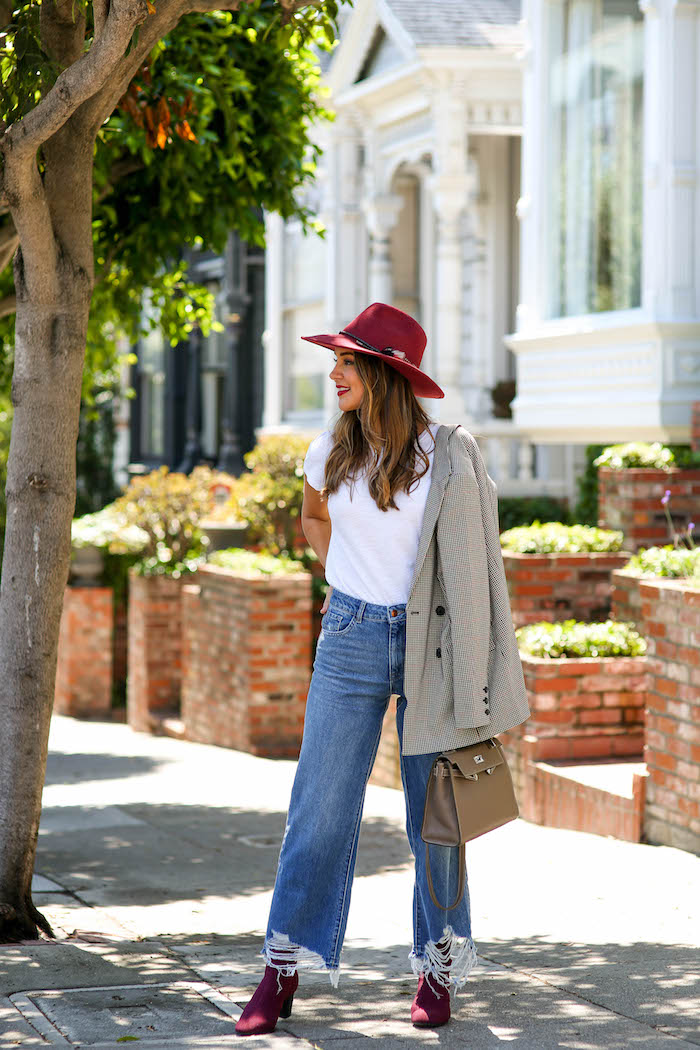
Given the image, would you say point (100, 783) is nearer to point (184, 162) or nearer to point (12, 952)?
point (184, 162)

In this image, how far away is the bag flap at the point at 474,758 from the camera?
12.8 feet

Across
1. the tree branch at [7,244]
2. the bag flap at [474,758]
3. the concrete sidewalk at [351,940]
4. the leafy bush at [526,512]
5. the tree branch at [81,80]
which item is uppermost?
the tree branch at [81,80]

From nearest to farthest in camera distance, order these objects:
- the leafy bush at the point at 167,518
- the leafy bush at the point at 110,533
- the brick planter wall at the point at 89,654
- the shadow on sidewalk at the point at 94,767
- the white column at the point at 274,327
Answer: the shadow on sidewalk at the point at 94,767, the leafy bush at the point at 167,518, the leafy bush at the point at 110,533, the brick planter wall at the point at 89,654, the white column at the point at 274,327

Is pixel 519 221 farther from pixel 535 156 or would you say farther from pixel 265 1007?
pixel 265 1007

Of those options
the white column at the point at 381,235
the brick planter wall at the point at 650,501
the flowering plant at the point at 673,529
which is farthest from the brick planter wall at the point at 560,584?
the white column at the point at 381,235

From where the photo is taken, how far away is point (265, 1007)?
13.0 ft

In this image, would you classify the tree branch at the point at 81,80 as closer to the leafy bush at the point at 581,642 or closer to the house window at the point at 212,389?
the leafy bush at the point at 581,642

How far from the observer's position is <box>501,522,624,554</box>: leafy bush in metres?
8.73

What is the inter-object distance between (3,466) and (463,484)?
13608mm

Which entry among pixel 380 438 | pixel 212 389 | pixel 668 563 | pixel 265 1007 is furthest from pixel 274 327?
pixel 265 1007

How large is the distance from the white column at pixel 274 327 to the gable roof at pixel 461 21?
13.1 feet

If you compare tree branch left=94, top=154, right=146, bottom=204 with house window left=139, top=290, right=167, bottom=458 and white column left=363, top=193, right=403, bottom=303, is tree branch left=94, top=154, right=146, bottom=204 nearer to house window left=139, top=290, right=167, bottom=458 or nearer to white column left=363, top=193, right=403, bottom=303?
white column left=363, top=193, right=403, bottom=303

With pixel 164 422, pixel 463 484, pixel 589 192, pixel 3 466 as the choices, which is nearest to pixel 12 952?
pixel 463 484

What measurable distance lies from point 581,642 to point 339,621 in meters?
3.73
